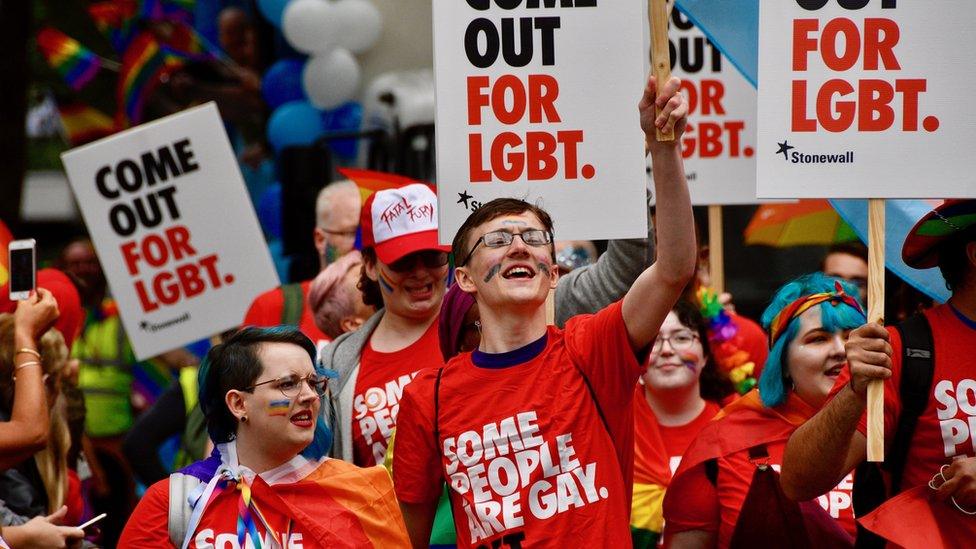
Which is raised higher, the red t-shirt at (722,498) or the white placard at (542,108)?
the white placard at (542,108)

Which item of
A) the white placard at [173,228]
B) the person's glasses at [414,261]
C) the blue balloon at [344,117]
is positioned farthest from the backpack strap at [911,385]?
the blue balloon at [344,117]

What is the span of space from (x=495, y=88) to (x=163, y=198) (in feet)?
9.97

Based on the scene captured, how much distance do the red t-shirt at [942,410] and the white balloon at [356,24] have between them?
693 centimetres

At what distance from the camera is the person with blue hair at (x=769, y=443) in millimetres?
4625

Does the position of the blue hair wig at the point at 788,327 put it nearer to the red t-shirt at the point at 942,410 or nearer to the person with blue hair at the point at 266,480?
the red t-shirt at the point at 942,410

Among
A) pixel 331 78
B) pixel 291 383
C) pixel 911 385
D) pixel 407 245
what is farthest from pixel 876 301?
pixel 331 78

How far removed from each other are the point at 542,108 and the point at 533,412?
117cm

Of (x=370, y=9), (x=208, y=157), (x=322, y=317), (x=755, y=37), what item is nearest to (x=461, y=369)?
(x=322, y=317)

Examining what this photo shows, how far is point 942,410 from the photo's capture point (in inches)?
163

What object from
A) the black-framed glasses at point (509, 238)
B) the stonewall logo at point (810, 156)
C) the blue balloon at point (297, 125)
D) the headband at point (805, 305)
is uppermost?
the blue balloon at point (297, 125)

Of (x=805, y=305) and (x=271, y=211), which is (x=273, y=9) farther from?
(x=805, y=305)

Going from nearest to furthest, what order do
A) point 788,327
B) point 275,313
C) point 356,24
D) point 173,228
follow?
point 788,327 → point 275,313 → point 173,228 → point 356,24

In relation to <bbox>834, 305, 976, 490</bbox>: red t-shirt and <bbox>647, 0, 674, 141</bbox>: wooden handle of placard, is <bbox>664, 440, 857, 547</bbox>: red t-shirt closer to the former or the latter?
<bbox>834, 305, 976, 490</bbox>: red t-shirt

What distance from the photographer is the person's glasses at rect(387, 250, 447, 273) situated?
524 cm
